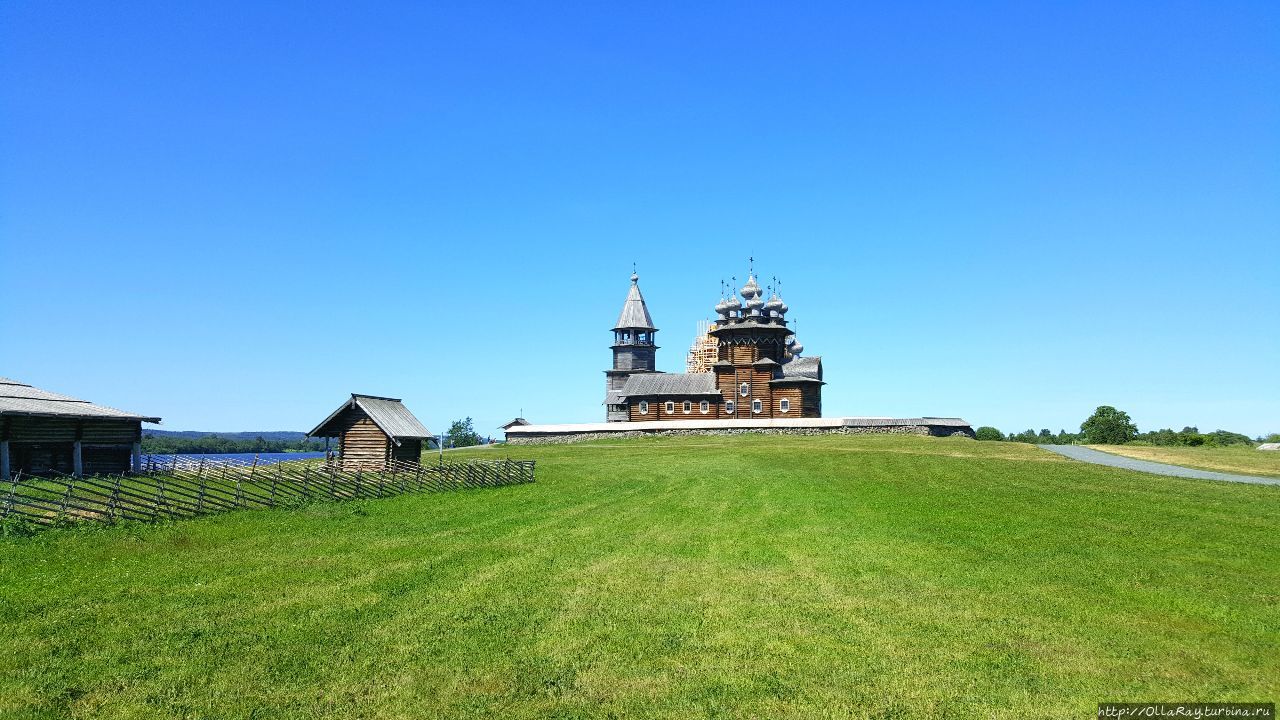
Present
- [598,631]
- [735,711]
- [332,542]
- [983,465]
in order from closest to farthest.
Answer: [735,711], [598,631], [332,542], [983,465]

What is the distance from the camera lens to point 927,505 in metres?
25.8

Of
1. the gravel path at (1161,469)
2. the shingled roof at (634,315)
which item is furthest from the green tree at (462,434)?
the gravel path at (1161,469)

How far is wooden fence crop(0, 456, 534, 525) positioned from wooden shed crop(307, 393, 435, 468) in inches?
37.2

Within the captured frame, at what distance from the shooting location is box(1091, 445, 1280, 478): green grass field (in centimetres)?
4081

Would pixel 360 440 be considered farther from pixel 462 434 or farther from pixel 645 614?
pixel 462 434

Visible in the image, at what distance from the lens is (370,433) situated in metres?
37.4

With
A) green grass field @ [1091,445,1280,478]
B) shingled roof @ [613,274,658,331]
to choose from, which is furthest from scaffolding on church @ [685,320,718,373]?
green grass field @ [1091,445,1280,478]

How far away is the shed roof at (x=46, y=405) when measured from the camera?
32.6 m

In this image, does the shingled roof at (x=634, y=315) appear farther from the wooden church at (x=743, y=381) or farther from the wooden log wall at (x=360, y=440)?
the wooden log wall at (x=360, y=440)

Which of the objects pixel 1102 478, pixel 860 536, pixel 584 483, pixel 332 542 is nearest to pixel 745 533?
pixel 860 536

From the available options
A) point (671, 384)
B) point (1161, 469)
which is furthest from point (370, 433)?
point (671, 384)

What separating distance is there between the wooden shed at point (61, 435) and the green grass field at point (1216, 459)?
54.1 m

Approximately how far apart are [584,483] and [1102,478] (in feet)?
75.2

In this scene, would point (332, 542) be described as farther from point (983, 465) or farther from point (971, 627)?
point (983, 465)
